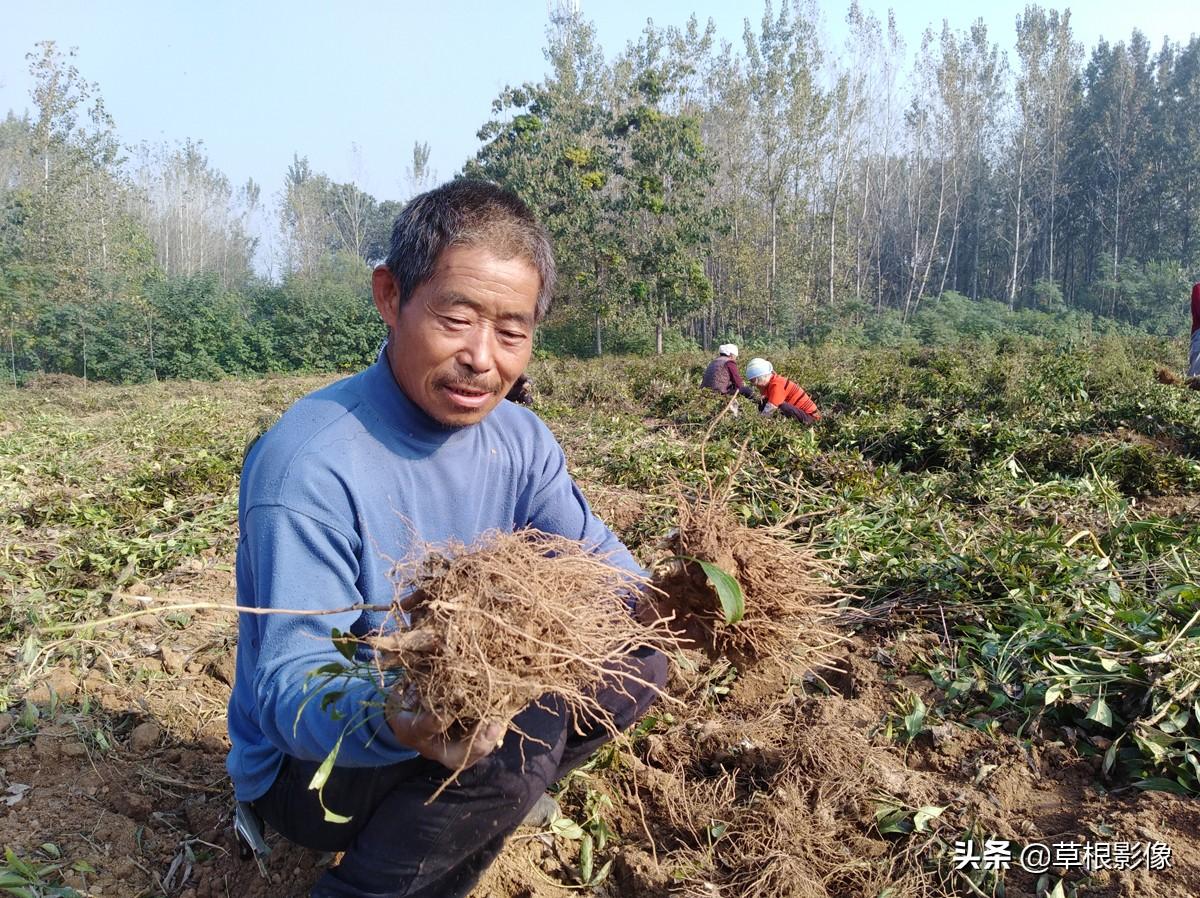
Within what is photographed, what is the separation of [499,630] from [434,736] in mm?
178

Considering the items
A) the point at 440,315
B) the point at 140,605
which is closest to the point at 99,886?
the point at 440,315

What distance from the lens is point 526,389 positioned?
6598 mm

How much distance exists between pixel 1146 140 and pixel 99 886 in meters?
41.8

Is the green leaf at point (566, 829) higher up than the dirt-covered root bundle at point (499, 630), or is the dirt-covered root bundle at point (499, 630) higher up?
the dirt-covered root bundle at point (499, 630)

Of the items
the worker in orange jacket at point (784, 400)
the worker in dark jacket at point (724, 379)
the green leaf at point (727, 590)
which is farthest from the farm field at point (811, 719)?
the worker in dark jacket at point (724, 379)

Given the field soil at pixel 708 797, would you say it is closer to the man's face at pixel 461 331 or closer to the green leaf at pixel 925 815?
the green leaf at pixel 925 815

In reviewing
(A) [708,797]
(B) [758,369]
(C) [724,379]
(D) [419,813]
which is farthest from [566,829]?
(C) [724,379]

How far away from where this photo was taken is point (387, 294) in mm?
1730

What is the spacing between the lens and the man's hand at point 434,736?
1.20 m

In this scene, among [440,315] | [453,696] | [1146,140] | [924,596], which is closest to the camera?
[453,696]

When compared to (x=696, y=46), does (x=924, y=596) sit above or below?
below

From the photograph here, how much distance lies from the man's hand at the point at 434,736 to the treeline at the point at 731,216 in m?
19.6

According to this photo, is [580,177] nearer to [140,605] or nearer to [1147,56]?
[140,605]

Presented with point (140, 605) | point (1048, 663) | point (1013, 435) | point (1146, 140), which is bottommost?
point (140, 605)
